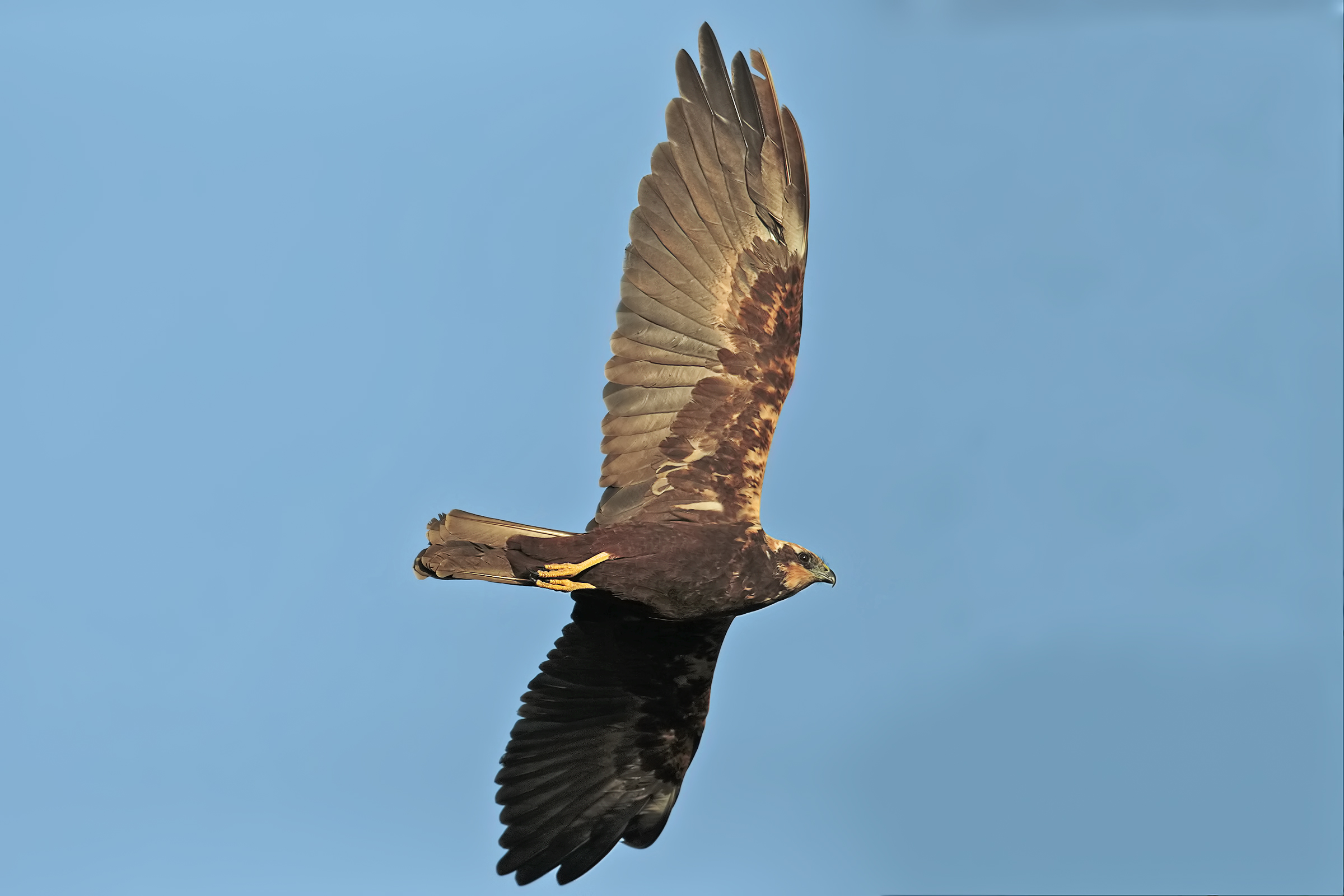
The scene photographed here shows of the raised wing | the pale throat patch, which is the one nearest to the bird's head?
the pale throat patch

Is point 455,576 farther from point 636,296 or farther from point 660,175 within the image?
point 660,175

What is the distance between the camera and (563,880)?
37.0 ft

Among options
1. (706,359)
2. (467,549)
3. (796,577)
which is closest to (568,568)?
(467,549)

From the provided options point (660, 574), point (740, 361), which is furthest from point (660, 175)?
point (660, 574)

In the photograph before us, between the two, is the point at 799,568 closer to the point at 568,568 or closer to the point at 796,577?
the point at 796,577

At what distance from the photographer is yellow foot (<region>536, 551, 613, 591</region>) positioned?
32.2 feet

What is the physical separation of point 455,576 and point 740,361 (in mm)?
2662

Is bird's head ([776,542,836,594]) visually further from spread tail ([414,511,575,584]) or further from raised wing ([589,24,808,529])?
spread tail ([414,511,575,584])

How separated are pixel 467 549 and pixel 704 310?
8.25 feet

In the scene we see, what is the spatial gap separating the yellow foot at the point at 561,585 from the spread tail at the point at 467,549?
9 centimetres

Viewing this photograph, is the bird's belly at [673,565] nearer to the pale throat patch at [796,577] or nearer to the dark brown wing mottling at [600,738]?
the pale throat patch at [796,577]

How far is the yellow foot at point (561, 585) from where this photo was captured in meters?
9.81

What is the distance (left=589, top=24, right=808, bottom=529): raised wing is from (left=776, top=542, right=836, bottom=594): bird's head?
0.41m

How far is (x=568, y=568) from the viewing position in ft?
32.3
